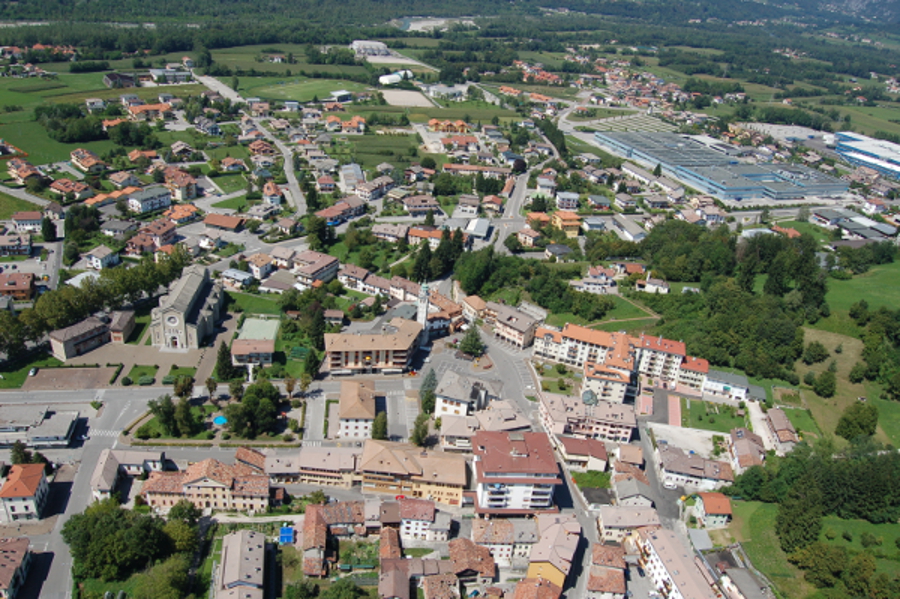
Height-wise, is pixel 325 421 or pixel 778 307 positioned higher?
pixel 778 307

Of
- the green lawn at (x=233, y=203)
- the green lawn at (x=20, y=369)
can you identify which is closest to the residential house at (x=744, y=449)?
the green lawn at (x=20, y=369)

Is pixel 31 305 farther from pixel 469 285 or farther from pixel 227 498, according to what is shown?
pixel 469 285

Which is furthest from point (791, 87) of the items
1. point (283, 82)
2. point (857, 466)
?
point (857, 466)

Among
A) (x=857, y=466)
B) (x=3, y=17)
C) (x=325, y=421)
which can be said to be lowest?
(x=325, y=421)

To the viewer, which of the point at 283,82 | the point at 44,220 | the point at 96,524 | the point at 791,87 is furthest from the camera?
the point at 791,87

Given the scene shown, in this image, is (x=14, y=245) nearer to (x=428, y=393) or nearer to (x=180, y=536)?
(x=180, y=536)

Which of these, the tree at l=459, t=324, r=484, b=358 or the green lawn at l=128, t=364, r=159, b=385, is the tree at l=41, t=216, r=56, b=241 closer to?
the green lawn at l=128, t=364, r=159, b=385

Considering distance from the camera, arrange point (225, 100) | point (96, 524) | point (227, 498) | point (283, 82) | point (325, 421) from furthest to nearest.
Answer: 1. point (283, 82)
2. point (225, 100)
3. point (325, 421)
4. point (227, 498)
5. point (96, 524)
